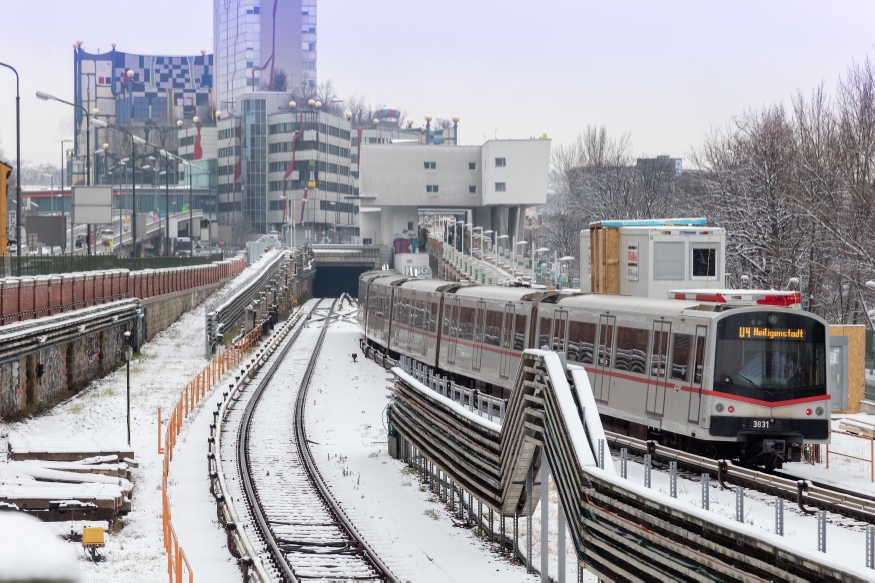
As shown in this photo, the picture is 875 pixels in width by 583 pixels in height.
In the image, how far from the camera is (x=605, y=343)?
2200 cm

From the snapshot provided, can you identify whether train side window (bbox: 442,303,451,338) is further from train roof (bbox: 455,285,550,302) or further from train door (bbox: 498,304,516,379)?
train door (bbox: 498,304,516,379)

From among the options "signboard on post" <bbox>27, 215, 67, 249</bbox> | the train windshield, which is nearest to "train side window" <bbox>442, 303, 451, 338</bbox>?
the train windshield

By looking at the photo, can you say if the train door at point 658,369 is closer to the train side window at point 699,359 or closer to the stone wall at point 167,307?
the train side window at point 699,359

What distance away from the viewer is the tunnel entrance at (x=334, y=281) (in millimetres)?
137500

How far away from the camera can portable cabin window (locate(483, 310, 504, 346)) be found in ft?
93.6

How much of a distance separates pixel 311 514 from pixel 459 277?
54847 mm

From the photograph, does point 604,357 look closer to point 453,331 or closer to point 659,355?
point 659,355

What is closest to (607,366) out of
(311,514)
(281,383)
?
(311,514)

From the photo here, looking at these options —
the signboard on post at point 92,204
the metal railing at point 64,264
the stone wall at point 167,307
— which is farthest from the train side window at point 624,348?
the signboard on post at point 92,204

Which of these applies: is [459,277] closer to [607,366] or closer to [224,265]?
[224,265]

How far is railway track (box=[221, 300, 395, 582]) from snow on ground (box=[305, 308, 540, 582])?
13.2 inches

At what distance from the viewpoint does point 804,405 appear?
18781 mm

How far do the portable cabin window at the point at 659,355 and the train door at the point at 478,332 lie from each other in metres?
10.1

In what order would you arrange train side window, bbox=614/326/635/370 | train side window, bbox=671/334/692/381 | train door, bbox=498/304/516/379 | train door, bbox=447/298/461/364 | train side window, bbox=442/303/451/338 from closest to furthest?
train side window, bbox=671/334/692/381, train side window, bbox=614/326/635/370, train door, bbox=498/304/516/379, train door, bbox=447/298/461/364, train side window, bbox=442/303/451/338
